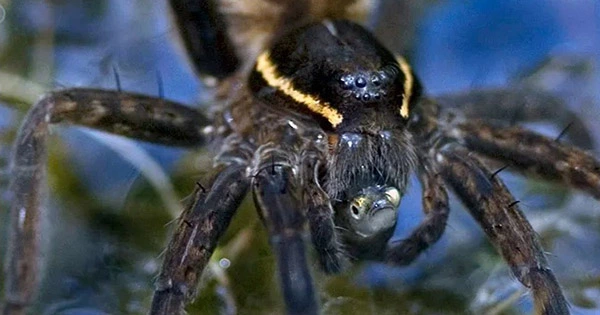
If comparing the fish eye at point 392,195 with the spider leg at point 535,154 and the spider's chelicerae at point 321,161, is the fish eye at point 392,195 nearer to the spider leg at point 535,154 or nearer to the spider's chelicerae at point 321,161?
the spider's chelicerae at point 321,161

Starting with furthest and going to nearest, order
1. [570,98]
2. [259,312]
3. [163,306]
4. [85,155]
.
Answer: [570,98], [85,155], [259,312], [163,306]

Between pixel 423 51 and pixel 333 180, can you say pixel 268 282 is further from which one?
pixel 423 51

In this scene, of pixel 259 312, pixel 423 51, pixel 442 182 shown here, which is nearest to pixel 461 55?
pixel 423 51

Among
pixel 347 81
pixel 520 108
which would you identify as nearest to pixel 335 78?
pixel 347 81

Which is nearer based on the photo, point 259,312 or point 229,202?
point 229,202

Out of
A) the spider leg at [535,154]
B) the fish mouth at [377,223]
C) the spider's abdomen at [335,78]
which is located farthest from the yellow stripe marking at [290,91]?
the spider leg at [535,154]

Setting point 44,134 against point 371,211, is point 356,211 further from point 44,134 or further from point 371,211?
point 44,134

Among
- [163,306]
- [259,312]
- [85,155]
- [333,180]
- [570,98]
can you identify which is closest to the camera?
[163,306]
